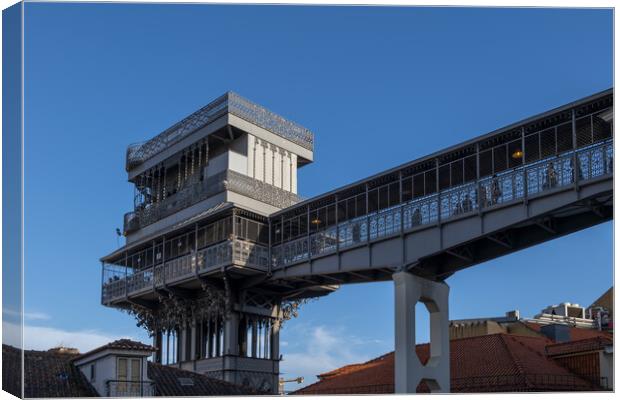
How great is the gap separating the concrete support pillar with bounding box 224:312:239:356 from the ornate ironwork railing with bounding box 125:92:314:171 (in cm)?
1182

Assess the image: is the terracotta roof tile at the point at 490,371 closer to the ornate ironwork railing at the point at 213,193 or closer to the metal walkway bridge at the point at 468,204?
the metal walkway bridge at the point at 468,204

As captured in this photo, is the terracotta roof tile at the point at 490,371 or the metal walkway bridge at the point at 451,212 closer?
the metal walkway bridge at the point at 451,212

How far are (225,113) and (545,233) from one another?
22.8m

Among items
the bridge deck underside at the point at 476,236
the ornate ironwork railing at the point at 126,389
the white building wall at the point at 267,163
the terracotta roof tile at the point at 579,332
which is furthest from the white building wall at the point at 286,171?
the ornate ironwork railing at the point at 126,389

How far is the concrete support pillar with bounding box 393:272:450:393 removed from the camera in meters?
41.2

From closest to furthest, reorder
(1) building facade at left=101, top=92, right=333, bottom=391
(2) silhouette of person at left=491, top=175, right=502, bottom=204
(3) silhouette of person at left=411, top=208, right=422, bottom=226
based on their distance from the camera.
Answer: (2) silhouette of person at left=491, top=175, right=502, bottom=204
(3) silhouette of person at left=411, top=208, right=422, bottom=226
(1) building facade at left=101, top=92, right=333, bottom=391

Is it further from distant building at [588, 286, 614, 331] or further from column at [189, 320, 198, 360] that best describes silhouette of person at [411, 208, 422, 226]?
distant building at [588, 286, 614, 331]

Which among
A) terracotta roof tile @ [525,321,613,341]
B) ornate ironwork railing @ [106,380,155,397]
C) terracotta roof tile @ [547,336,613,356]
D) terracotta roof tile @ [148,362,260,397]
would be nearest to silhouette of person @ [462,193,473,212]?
terracotta roof tile @ [547,336,613,356]

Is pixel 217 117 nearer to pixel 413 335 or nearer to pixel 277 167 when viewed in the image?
pixel 277 167

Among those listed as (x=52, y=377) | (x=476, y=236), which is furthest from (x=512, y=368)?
(x=52, y=377)

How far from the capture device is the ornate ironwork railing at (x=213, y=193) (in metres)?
55.7

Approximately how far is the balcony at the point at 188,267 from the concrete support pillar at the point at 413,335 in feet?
37.2

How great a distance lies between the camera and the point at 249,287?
5419 cm

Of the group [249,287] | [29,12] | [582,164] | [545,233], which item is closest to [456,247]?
[545,233]
